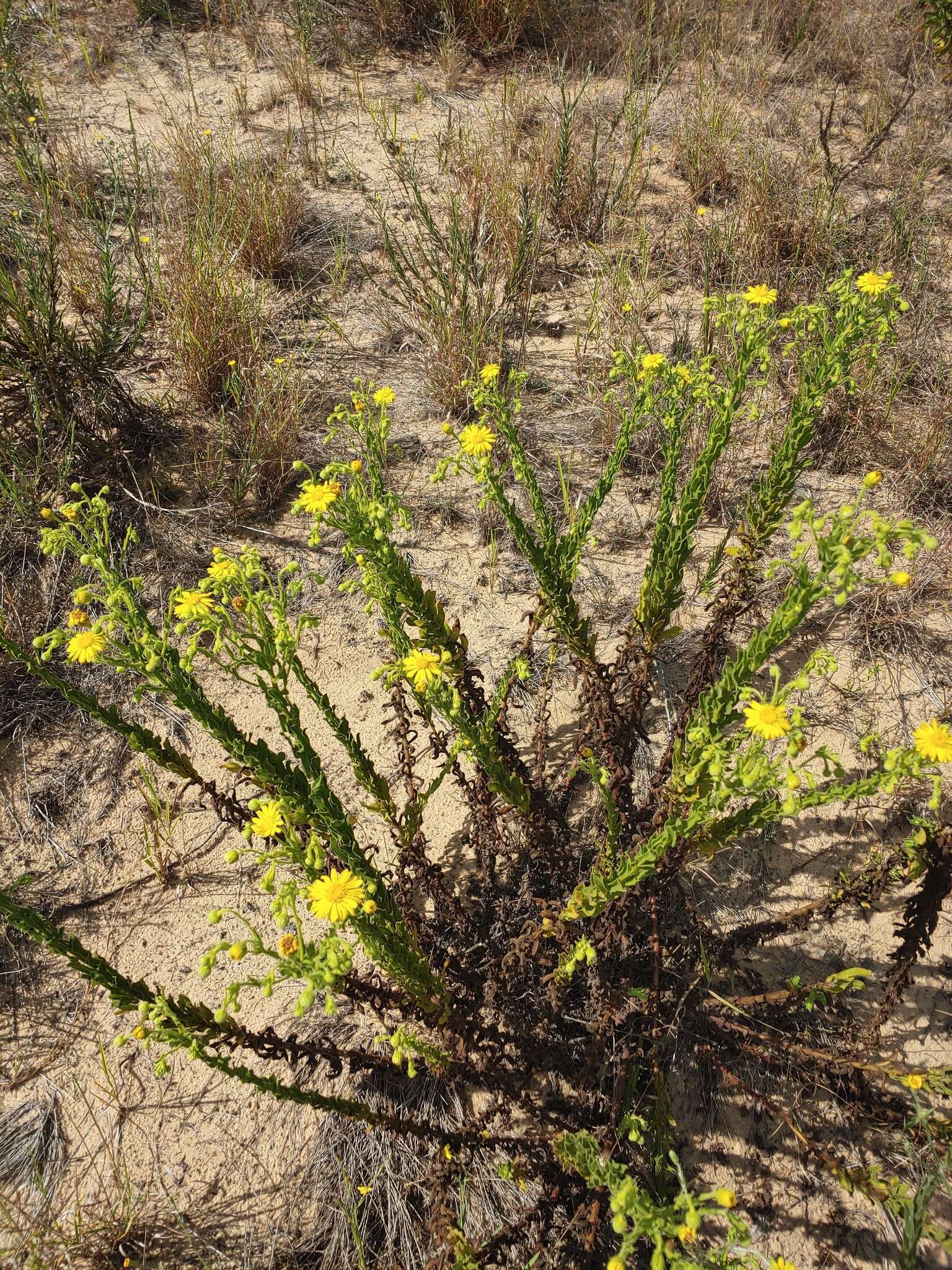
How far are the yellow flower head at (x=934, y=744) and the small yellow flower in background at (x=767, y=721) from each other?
0.79 ft

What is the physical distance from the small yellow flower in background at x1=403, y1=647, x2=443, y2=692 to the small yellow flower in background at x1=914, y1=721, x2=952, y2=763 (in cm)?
94

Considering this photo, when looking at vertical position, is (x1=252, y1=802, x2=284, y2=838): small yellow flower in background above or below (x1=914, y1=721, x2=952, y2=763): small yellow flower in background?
below

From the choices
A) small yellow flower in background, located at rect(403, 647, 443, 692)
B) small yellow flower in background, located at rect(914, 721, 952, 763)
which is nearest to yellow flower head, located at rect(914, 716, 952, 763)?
small yellow flower in background, located at rect(914, 721, 952, 763)

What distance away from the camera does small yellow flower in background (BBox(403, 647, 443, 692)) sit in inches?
60.5

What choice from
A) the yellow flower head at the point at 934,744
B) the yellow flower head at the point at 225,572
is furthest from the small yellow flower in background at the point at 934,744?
the yellow flower head at the point at 225,572

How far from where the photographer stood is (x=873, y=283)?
1854mm

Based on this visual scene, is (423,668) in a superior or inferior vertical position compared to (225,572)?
inferior

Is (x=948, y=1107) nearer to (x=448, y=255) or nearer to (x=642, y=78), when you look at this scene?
(x=448, y=255)

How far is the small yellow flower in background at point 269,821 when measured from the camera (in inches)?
58.1

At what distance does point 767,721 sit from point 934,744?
0.34m

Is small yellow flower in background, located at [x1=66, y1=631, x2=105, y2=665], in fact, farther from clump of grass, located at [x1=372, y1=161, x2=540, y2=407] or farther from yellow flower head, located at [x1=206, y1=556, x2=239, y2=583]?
clump of grass, located at [x1=372, y1=161, x2=540, y2=407]

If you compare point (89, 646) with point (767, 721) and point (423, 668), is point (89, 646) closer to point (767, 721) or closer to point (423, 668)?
point (423, 668)

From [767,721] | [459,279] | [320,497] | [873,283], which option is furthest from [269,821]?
[459,279]

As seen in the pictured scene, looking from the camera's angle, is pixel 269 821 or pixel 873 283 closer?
pixel 269 821
